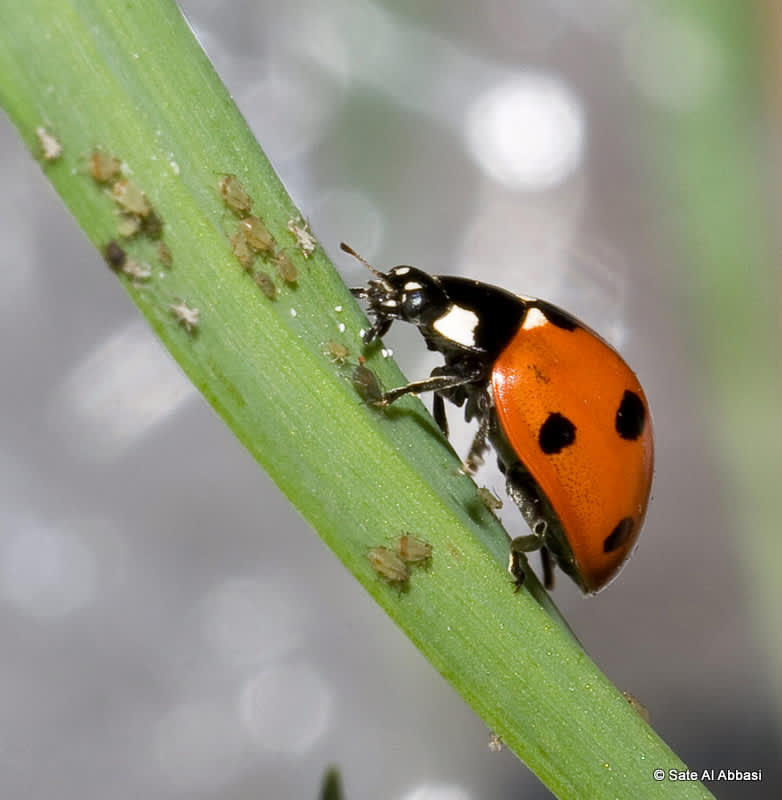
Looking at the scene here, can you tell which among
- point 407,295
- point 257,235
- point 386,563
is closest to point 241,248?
point 257,235

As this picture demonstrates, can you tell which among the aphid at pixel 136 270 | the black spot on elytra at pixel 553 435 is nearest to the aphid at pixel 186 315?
the aphid at pixel 136 270

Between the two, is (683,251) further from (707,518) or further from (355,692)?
(355,692)

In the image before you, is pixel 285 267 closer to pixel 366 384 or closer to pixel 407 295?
pixel 366 384

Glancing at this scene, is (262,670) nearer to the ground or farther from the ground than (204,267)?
nearer to the ground

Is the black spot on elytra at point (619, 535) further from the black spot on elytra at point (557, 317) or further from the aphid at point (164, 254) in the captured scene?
the aphid at point (164, 254)

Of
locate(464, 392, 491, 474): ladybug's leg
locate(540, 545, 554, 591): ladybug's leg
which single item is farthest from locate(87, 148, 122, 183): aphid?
locate(540, 545, 554, 591): ladybug's leg

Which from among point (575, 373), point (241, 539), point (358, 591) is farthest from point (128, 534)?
point (575, 373)
